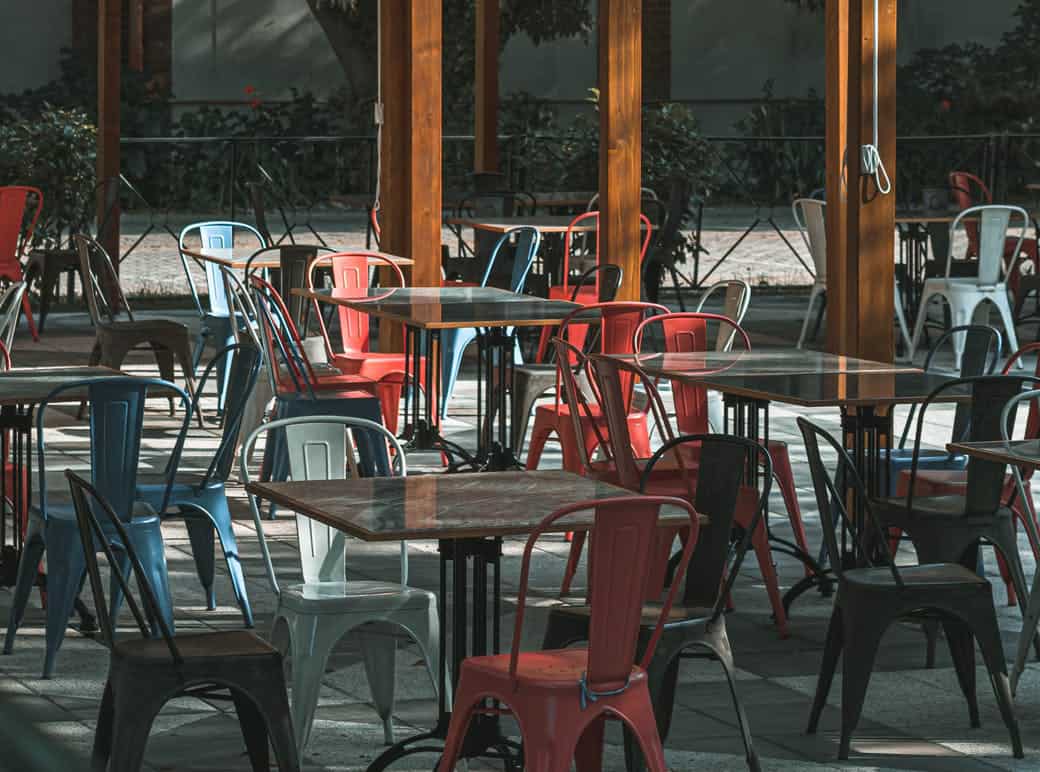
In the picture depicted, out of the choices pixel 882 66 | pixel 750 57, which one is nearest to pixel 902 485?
pixel 882 66

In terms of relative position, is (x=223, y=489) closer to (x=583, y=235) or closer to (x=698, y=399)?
(x=698, y=399)

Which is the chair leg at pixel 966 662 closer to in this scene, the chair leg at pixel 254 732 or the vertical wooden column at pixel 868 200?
the chair leg at pixel 254 732

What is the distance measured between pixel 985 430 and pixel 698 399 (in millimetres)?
1211

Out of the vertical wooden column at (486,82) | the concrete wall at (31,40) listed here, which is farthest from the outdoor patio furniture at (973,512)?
the concrete wall at (31,40)

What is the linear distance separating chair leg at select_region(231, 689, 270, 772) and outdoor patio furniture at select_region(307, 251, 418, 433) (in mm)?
3474

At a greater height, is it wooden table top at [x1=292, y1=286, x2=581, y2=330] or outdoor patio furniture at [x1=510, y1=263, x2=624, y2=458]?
wooden table top at [x1=292, y1=286, x2=581, y2=330]

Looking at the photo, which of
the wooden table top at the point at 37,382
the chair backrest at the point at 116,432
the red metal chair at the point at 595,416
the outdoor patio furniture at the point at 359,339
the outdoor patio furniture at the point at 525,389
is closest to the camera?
the chair backrest at the point at 116,432

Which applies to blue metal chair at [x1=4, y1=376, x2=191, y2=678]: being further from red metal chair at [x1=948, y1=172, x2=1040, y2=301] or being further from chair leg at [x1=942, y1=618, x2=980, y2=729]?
red metal chair at [x1=948, y1=172, x2=1040, y2=301]

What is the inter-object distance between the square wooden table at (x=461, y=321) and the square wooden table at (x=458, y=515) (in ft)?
7.94

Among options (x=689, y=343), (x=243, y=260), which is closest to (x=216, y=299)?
(x=243, y=260)

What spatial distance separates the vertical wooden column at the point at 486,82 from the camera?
11.9m

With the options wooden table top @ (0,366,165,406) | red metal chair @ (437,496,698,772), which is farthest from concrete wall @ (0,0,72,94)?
red metal chair @ (437,496,698,772)

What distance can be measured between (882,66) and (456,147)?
38.2ft

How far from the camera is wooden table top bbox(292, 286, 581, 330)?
611cm
